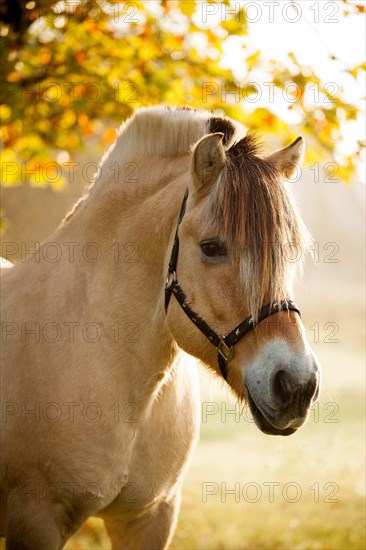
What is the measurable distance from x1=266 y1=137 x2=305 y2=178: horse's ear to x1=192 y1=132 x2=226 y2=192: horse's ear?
12.4 inches

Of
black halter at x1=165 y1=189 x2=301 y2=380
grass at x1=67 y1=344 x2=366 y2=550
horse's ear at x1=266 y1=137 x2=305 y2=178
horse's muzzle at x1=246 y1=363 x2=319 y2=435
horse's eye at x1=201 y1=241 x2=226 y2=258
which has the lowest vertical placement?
grass at x1=67 y1=344 x2=366 y2=550

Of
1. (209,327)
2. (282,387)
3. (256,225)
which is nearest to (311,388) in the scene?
(282,387)

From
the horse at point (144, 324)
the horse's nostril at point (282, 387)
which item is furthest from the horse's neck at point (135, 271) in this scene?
the horse's nostril at point (282, 387)

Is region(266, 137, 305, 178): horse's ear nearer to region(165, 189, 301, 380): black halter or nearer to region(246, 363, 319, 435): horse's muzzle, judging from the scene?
region(165, 189, 301, 380): black halter

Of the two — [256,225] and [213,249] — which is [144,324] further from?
[256,225]

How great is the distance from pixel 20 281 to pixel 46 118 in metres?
4.40

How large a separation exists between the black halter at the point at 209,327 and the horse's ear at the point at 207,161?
134mm

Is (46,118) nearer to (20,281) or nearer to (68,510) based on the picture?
(20,281)

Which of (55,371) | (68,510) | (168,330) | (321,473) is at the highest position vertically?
(168,330)

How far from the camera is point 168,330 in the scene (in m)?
3.35

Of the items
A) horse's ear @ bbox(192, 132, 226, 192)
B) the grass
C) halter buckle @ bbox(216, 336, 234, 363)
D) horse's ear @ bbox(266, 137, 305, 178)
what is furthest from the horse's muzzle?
horse's ear @ bbox(266, 137, 305, 178)

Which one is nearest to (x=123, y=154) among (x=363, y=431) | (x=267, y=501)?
(x=267, y=501)

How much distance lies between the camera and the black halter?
9.48 feet

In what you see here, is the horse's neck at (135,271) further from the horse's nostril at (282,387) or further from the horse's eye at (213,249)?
the horse's nostril at (282,387)
